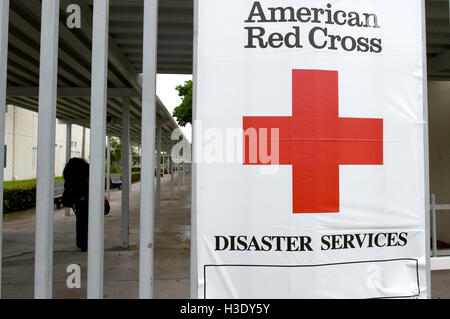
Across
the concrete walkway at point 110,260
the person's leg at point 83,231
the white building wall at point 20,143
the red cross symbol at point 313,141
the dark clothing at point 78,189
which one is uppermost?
the white building wall at point 20,143

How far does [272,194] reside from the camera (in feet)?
7.04

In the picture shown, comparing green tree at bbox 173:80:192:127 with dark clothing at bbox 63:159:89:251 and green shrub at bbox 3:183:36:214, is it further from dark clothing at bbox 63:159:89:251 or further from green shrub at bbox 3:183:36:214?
dark clothing at bbox 63:159:89:251

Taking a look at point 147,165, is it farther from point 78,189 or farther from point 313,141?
point 78,189

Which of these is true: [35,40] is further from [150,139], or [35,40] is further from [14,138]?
[14,138]

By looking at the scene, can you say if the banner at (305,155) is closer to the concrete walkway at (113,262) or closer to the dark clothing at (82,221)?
the concrete walkway at (113,262)

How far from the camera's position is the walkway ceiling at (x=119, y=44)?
3688 mm

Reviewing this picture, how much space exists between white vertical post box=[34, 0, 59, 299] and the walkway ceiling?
5.11 feet

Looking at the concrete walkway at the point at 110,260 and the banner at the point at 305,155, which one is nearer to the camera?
the banner at the point at 305,155

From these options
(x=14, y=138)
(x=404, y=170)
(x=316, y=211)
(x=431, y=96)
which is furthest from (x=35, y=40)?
(x=14, y=138)

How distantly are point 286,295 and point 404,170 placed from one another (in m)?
1.17

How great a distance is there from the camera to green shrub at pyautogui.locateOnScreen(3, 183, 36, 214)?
9477 mm

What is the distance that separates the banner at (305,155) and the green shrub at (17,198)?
9.53 metres

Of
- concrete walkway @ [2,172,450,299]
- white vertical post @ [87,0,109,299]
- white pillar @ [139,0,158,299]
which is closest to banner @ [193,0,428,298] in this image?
white pillar @ [139,0,158,299]

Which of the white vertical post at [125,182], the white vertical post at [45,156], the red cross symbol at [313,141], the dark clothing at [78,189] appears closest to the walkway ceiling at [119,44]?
the white vertical post at [125,182]
